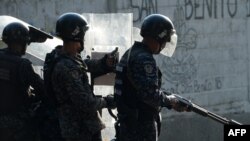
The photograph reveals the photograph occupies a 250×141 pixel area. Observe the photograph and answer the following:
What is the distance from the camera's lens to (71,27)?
596 centimetres

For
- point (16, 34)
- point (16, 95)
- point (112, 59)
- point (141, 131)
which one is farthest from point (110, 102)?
point (16, 34)

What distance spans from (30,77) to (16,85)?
13 centimetres

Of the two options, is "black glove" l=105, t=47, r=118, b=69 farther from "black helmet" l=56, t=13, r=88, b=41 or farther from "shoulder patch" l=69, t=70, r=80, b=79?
"shoulder patch" l=69, t=70, r=80, b=79

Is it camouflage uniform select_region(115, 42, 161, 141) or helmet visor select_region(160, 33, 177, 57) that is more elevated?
helmet visor select_region(160, 33, 177, 57)

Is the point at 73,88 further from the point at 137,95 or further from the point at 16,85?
the point at 16,85

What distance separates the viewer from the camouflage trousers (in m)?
5.84

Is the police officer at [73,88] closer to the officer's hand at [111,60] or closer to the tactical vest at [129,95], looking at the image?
the tactical vest at [129,95]

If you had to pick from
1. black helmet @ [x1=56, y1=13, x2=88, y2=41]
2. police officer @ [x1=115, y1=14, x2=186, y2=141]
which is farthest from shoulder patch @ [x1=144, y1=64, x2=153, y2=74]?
black helmet @ [x1=56, y1=13, x2=88, y2=41]

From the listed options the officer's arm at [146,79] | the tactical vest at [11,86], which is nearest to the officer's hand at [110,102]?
the officer's arm at [146,79]

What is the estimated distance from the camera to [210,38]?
10.9m

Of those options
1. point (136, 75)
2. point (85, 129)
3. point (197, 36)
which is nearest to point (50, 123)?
point (85, 129)

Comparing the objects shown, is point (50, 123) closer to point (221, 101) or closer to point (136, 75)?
point (136, 75)

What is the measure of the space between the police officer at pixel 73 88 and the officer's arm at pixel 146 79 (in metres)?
0.34

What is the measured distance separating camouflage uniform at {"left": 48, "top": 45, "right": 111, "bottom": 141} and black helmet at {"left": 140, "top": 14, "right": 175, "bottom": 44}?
52 cm
